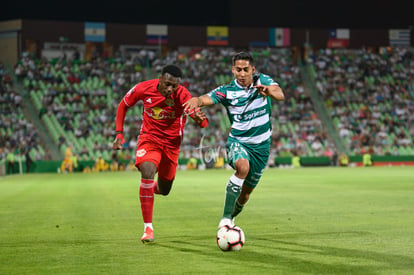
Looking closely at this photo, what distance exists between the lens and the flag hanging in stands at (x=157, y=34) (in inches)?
2282

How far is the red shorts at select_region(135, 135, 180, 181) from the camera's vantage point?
10.5m

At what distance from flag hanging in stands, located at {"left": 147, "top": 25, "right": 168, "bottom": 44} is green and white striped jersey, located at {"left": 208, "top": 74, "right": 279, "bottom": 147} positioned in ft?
160

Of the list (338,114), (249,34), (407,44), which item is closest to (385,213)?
(338,114)

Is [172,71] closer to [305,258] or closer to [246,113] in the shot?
[246,113]

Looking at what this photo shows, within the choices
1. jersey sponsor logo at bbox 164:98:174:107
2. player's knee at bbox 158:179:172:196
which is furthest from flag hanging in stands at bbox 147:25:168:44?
jersey sponsor logo at bbox 164:98:174:107

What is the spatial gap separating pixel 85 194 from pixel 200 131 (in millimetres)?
27560

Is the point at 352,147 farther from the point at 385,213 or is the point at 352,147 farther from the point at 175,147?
the point at 175,147

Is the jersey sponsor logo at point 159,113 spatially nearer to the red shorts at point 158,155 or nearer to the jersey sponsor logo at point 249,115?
the red shorts at point 158,155

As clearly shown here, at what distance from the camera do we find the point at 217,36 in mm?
59719

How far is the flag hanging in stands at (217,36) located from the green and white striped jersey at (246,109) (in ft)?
165

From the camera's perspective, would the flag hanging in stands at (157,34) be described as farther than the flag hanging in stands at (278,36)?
No

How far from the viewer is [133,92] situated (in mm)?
10875

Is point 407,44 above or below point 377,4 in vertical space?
below

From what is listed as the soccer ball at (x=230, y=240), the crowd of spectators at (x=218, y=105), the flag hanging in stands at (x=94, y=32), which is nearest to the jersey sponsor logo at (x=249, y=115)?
the soccer ball at (x=230, y=240)
